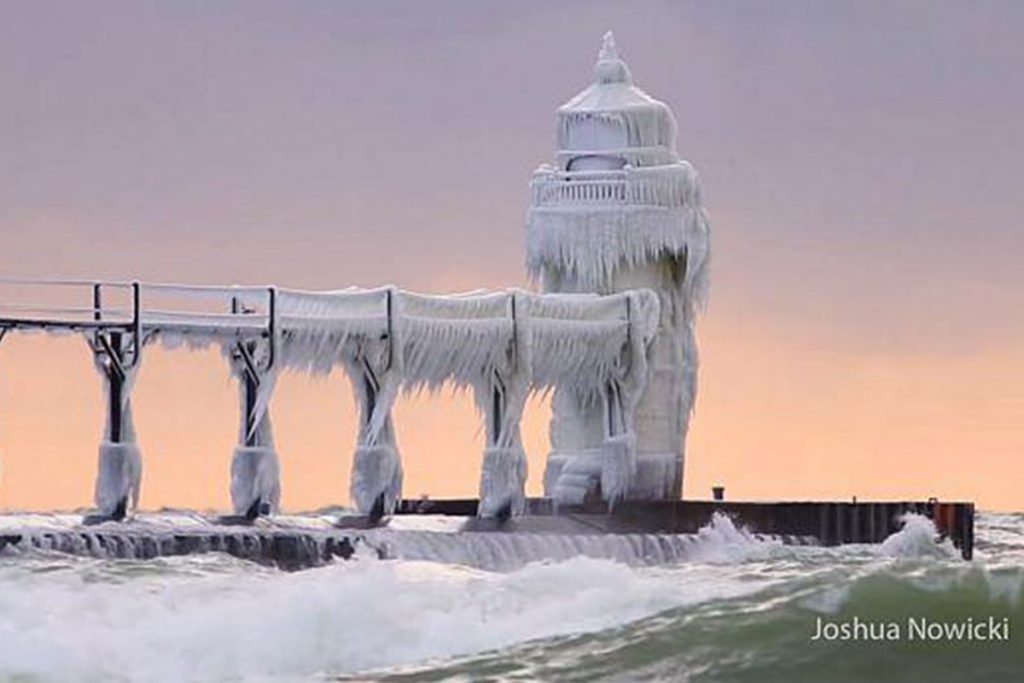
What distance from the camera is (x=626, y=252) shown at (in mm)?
84250

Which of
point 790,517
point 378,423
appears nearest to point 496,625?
point 378,423

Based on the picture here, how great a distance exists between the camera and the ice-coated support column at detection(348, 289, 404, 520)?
245 ft

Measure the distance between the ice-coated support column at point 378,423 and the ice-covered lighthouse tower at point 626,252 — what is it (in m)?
A: 8.73

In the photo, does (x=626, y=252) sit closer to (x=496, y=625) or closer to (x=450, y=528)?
(x=450, y=528)

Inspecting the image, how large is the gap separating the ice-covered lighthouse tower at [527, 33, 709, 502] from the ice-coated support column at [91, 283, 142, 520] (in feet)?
48.8

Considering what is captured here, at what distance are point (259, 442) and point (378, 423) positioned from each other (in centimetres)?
272

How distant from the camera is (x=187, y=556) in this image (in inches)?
2544

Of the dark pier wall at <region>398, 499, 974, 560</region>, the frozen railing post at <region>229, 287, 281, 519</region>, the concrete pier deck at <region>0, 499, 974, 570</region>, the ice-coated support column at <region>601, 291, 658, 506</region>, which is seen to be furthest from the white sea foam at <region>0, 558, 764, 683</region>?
the ice-coated support column at <region>601, 291, 658, 506</region>

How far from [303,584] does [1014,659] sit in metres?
9.94

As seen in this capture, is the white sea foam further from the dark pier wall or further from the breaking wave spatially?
the dark pier wall

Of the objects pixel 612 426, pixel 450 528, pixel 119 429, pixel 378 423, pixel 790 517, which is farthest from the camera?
pixel 612 426

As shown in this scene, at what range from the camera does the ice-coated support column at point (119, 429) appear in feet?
230

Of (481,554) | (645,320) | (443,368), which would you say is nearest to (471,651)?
(481,554)

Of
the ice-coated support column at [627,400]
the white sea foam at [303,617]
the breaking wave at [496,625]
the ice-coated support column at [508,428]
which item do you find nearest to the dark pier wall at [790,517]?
the ice-coated support column at [627,400]
